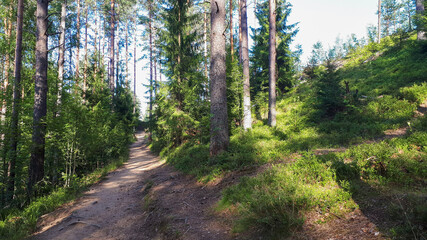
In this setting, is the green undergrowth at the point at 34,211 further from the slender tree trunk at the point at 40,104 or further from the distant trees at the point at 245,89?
the distant trees at the point at 245,89

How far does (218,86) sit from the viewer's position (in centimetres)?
758

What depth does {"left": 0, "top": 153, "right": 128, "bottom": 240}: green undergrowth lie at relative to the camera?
492 centimetres

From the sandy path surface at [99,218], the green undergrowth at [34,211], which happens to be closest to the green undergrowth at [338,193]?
the sandy path surface at [99,218]

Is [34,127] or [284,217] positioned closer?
[284,217]

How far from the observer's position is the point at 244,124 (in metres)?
12.3

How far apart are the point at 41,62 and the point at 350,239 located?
424 inches

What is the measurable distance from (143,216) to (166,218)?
3.73ft

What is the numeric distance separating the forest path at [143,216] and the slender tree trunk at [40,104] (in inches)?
88.6

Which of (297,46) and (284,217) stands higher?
(297,46)

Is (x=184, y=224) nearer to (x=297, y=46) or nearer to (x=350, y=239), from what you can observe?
(x=350, y=239)

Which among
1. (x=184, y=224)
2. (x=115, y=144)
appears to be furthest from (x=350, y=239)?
(x=115, y=144)

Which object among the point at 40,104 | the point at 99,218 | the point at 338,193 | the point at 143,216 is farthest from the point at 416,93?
the point at 40,104

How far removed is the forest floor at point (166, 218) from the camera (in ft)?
9.53

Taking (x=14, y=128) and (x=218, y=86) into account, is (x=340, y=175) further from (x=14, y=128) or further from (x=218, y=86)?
(x=14, y=128)
